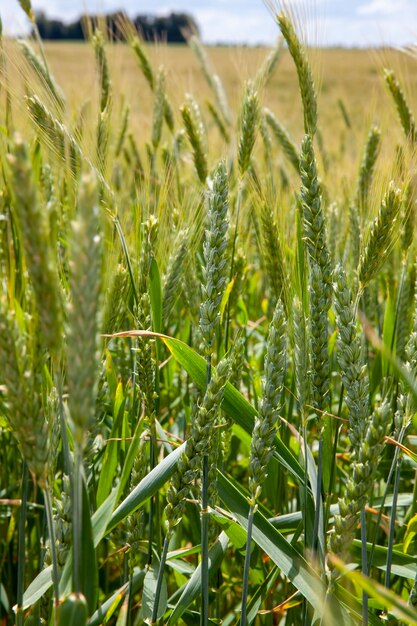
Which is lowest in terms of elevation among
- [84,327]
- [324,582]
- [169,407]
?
[169,407]

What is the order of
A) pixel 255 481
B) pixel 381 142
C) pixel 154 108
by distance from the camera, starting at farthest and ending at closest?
pixel 154 108, pixel 381 142, pixel 255 481

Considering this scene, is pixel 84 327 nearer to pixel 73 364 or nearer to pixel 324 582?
pixel 73 364

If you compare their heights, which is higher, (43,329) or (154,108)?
(154,108)

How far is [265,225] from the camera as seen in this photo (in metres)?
1.36

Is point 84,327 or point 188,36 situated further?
point 188,36

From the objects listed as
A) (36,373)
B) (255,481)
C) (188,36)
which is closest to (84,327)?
(36,373)

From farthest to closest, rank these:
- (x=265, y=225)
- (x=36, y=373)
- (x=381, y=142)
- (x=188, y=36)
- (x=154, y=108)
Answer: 1. (x=188, y=36)
2. (x=154, y=108)
3. (x=381, y=142)
4. (x=265, y=225)
5. (x=36, y=373)

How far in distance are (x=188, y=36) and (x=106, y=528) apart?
117 inches

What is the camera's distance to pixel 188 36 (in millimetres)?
3420

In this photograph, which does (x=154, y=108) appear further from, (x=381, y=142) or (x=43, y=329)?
(x=43, y=329)

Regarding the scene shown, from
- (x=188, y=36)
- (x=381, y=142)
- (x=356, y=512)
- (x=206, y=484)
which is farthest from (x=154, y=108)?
(x=356, y=512)

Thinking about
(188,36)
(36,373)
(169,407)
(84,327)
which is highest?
(188,36)

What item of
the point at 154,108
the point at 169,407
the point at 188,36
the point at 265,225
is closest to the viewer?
the point at 265,225

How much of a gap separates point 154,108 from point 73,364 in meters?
2.03
